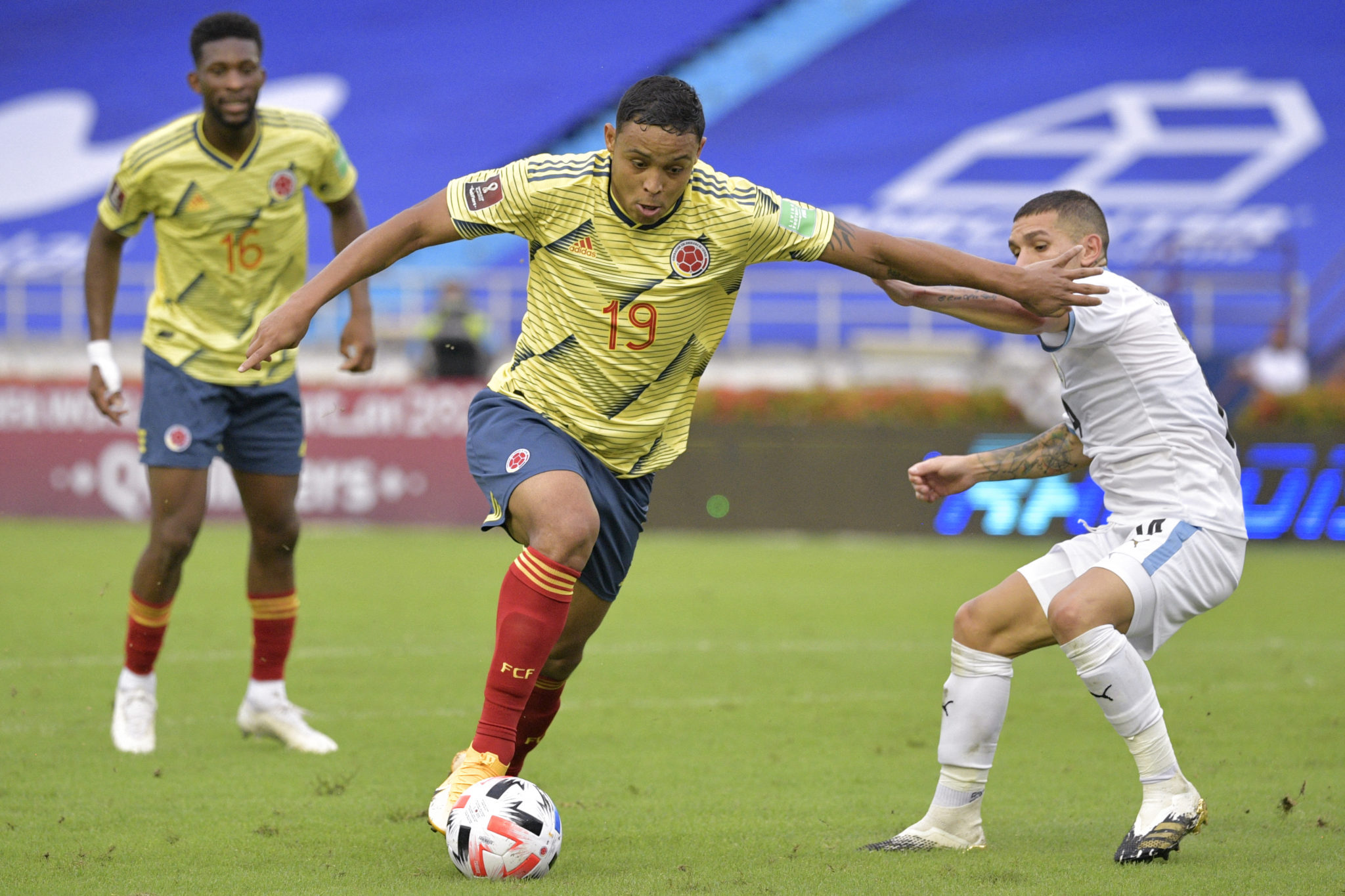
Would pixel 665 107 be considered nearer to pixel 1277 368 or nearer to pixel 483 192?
pixel 483 192

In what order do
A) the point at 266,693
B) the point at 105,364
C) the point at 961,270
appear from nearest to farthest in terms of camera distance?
the point at 961,270, the point at 266,693, the point at 105,364

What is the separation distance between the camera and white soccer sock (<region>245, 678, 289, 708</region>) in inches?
231

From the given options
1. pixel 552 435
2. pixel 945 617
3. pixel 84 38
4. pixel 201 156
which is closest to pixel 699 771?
pixel 552 435

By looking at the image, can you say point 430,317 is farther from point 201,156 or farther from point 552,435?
point 552,435

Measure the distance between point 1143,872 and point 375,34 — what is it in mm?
24997

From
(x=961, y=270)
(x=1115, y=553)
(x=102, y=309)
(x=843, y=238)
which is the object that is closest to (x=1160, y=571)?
(x=1115, y=553)

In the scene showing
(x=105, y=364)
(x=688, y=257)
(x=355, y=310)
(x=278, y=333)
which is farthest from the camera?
(x=355, y=310)

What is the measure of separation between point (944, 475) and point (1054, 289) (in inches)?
34.3

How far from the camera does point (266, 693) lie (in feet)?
19.3

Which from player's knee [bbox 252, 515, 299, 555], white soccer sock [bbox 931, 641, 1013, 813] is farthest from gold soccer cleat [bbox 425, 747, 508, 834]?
player's knee [bbox 252, 515, 299, 555]

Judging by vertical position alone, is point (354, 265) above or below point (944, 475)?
above

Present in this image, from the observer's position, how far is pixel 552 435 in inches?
→ 170

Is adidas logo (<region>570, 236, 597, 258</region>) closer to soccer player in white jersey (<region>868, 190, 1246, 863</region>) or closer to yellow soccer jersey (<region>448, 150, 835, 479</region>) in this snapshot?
yellow soccer jersey (<region>448, 150, 835, 479</region>)

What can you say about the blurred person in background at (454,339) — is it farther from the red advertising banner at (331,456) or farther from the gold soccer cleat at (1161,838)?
the gold soccer cleat at (1161,838)
